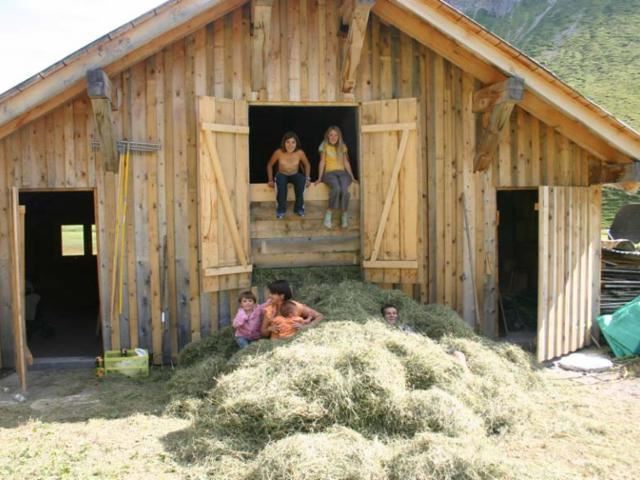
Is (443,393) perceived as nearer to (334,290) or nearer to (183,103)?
(334,290)

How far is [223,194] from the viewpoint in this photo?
6.69m

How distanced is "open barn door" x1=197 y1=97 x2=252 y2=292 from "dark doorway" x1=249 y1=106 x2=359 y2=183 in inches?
135

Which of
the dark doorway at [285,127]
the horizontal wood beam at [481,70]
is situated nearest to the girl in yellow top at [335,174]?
the horizontal wood beam at [481,70]

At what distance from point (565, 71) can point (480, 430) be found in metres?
63.6

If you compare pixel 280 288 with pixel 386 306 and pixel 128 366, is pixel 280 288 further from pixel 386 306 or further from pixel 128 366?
pixel 128 366

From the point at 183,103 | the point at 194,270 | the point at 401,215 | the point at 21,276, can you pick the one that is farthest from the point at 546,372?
the point at 21,276

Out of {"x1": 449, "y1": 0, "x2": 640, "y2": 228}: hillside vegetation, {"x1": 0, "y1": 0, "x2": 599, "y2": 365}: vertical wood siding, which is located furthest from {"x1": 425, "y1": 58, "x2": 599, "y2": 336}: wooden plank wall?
{"x1": 449, "y1": 0, "x2": 640, "y2": 228}: hillside vegetation

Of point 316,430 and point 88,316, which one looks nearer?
point 316,430

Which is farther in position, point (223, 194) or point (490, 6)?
point (490, 6)

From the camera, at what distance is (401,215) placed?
7.07m

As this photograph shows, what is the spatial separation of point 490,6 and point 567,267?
91.9m

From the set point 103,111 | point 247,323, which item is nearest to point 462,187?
point 247,323

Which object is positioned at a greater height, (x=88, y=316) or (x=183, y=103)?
(x=183, y=103)

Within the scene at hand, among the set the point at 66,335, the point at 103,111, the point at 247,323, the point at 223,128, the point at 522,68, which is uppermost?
the point at 522,68
